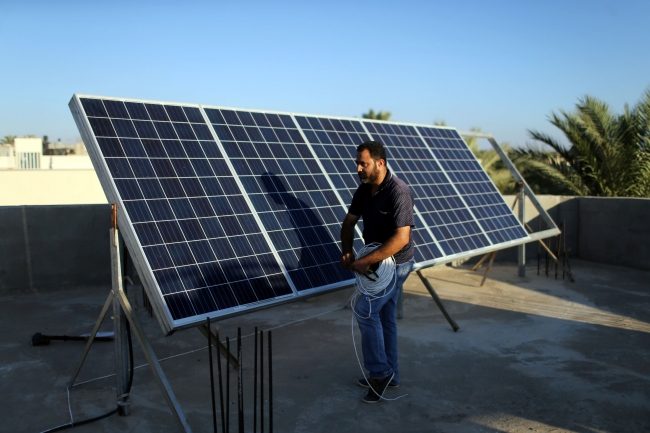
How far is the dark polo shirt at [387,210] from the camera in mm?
5560

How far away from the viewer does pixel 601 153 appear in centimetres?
1672

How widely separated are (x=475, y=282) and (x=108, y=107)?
7.94 metres

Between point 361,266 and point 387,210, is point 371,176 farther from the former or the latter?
point 361,266

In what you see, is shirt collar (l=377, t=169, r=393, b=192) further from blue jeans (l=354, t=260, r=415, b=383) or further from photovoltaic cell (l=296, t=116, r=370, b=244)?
photovoltaic cell (l=296, t=116, r=370, b=244)

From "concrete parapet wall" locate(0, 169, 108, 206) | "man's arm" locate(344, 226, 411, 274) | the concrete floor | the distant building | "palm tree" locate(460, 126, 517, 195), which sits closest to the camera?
the concrete floor

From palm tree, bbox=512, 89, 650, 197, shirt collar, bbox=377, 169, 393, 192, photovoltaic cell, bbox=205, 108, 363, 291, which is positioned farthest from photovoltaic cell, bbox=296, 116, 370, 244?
palm tree, bbox=512, 89, 650, 197

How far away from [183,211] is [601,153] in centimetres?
1471

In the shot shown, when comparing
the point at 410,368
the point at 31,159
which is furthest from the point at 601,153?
the point at 31,159

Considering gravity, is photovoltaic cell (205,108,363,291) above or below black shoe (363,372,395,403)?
above

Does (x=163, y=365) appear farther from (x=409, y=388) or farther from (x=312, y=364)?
(x=409, y=388)

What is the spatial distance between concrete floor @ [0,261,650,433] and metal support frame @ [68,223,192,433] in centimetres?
32

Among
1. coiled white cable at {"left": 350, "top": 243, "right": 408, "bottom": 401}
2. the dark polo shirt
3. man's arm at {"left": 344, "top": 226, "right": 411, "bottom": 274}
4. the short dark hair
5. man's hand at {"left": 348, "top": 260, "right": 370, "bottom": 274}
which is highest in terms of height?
the short dark hair

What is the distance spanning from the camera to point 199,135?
6531mm

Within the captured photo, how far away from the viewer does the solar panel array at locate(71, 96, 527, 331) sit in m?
5.25
